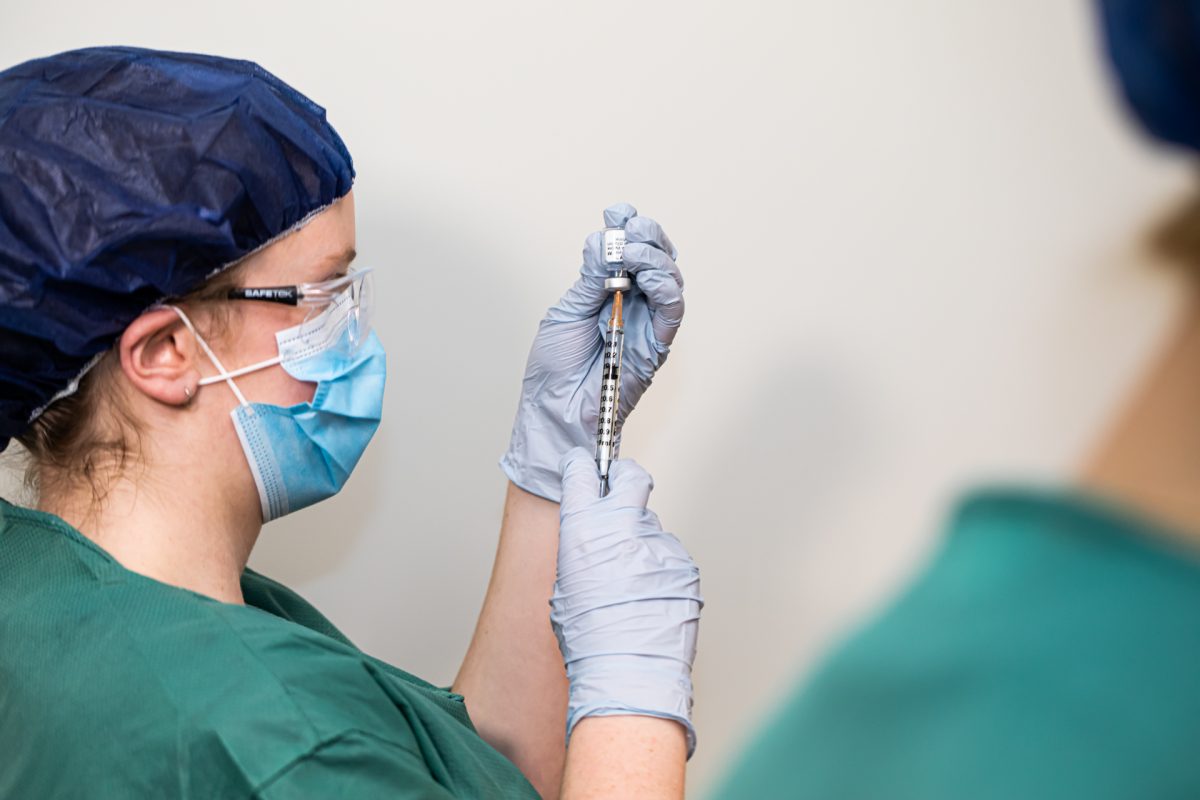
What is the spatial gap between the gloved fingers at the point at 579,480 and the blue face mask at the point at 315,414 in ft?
0.75

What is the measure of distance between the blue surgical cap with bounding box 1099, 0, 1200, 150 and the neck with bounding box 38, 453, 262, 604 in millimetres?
955

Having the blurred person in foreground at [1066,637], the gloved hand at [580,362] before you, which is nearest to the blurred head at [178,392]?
the gloved hand at [580,362]

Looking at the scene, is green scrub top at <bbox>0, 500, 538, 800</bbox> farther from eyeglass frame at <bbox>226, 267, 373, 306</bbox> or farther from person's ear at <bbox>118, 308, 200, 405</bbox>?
eyeglass frame at <bbox>226, 267, 373, 306</bbox>

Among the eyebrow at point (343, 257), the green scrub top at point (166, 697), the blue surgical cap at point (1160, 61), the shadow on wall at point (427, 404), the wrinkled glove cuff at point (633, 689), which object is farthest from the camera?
the shadow on wall at point (427, 404)

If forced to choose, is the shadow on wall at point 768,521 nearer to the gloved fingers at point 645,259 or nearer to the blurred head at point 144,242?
the gloved fingers at point 645,259

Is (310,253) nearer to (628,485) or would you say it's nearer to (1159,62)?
(628,485)

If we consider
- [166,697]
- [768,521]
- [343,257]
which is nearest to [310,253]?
[343,257]

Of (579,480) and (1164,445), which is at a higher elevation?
(1164,445)

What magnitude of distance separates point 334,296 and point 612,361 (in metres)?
0.32

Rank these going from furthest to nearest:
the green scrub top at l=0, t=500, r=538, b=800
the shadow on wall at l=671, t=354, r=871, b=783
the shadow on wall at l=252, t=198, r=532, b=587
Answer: the shadow on wall at l=252, t=198, r=532, b=587 < the shadow on wall at l=671, t=354, r=871, b=783 < the green scrub top at l=0, t=500, r=538, b=800

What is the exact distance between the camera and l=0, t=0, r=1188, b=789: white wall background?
3.79ft

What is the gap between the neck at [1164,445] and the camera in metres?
0.34

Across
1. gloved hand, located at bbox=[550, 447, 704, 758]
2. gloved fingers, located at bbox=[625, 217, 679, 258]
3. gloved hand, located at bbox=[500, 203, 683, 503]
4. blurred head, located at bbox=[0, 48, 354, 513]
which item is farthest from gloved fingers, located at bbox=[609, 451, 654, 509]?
blurred head, located at bbox=[0, 48, 354, 513]

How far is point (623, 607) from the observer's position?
3.52 feet
